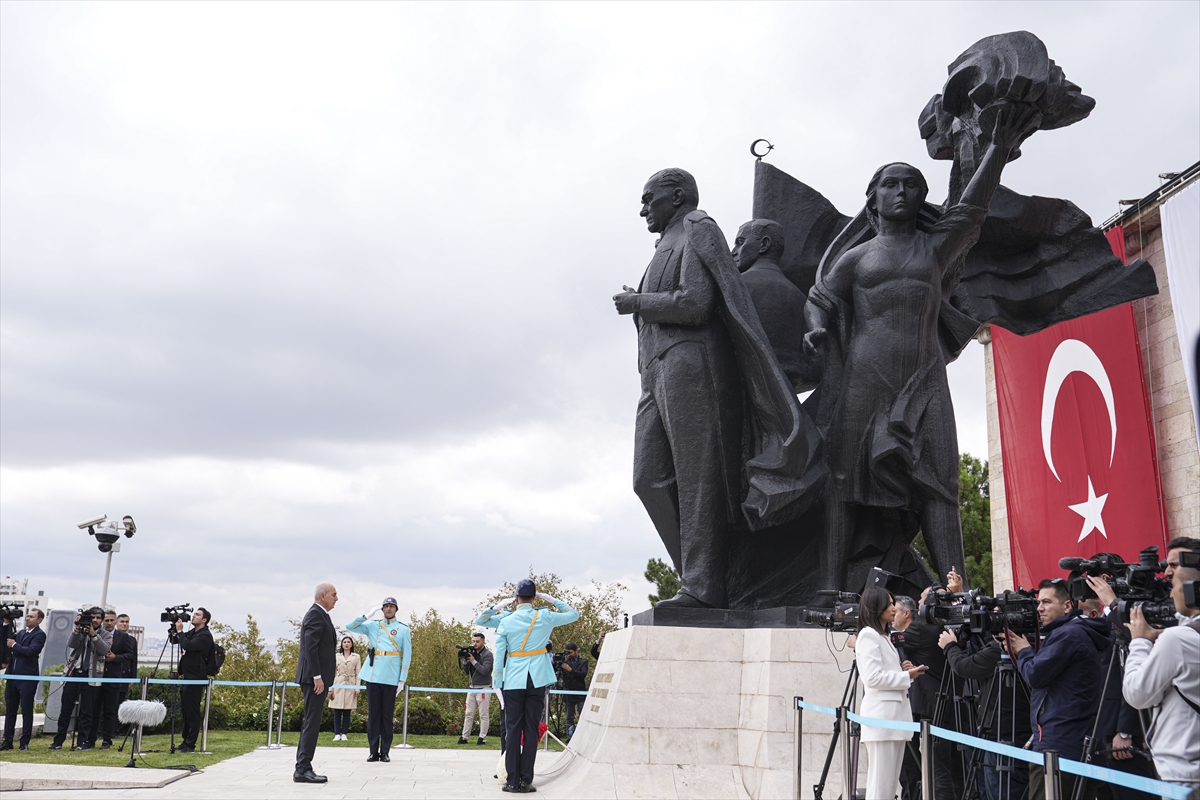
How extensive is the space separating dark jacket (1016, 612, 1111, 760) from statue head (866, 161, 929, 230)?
3.96 meters

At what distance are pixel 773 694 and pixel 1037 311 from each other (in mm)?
4396

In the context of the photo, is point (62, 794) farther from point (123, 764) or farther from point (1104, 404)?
point (1104, 404)

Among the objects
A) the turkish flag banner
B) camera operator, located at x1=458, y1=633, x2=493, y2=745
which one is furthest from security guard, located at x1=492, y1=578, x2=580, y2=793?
the turkish flag banner

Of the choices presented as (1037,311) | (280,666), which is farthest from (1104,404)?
(280,666)

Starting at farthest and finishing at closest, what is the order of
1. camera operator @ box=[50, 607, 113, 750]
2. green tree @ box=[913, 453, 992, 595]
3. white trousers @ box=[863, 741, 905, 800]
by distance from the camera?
green tree @ box=[913, 453, 992, 595] < camera operator @ box=[50, 607, 113, 750] < white trousers @ box=[863, 741, 905, 800]

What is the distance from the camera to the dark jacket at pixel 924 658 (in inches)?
236

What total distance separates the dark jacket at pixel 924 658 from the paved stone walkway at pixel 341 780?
2.55 meters

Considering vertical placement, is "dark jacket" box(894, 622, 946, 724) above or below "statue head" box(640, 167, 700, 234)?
below

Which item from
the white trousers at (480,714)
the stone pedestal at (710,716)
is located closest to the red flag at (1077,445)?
the white trousers at (480,714)

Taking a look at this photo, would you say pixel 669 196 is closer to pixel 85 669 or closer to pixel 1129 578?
pixel 1129 578

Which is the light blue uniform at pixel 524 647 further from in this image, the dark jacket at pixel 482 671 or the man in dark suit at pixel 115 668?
the dark jacket at pixel 482 671

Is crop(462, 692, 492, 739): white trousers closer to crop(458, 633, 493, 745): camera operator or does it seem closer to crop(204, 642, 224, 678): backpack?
crop(458, 633, 493, 745): camera operator

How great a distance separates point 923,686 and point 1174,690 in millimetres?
2350

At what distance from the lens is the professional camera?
4.18 m
